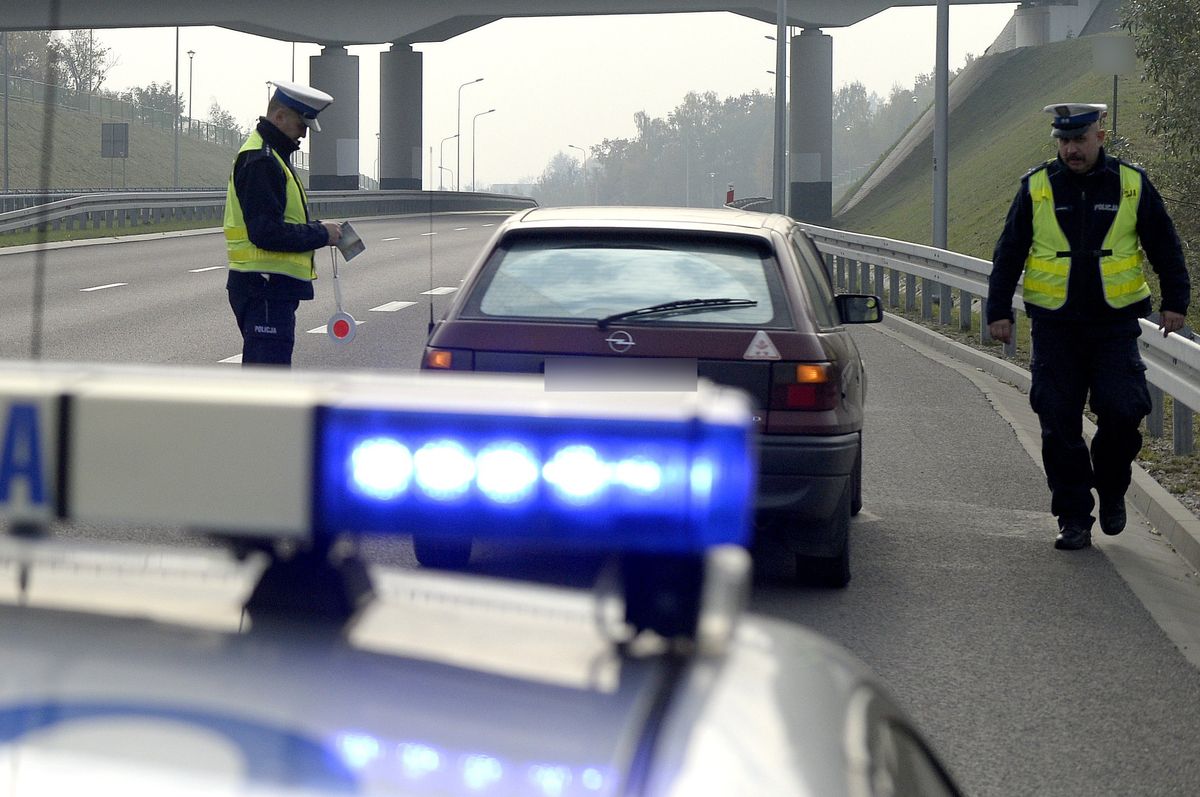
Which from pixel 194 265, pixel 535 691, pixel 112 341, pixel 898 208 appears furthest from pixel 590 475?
pixel 898 208

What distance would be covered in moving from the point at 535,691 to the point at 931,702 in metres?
4.32

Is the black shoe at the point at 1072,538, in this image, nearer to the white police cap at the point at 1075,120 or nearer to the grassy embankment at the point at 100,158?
the white police cap at the point at 1075,120

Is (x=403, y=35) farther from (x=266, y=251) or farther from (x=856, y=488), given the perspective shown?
(x=856, y=488)

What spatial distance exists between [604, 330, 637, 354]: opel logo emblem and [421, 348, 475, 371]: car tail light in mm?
557

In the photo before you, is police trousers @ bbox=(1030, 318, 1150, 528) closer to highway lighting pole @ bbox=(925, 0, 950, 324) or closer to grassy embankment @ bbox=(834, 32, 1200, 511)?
highway lighting pole @ bbox=(925, 0, 950, 324)

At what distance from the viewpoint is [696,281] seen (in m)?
6.77

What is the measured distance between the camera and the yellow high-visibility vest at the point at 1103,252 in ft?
25.0

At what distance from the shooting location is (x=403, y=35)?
58438 millimetres

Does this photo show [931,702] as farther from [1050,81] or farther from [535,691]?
[1050,81]

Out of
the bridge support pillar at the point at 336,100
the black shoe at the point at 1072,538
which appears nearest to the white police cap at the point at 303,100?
the black shoe at the point at 1072,538

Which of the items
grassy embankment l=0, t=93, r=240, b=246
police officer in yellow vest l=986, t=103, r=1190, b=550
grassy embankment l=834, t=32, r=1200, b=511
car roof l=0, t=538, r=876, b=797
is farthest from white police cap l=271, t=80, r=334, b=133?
grassy embankment l=0, t=93, r=240, b=246

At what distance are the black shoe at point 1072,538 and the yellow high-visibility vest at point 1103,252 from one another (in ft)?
3.46

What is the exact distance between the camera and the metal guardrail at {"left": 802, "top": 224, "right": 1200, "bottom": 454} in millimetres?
9367

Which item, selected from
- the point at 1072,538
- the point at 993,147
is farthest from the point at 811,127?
the point at 1072,538
